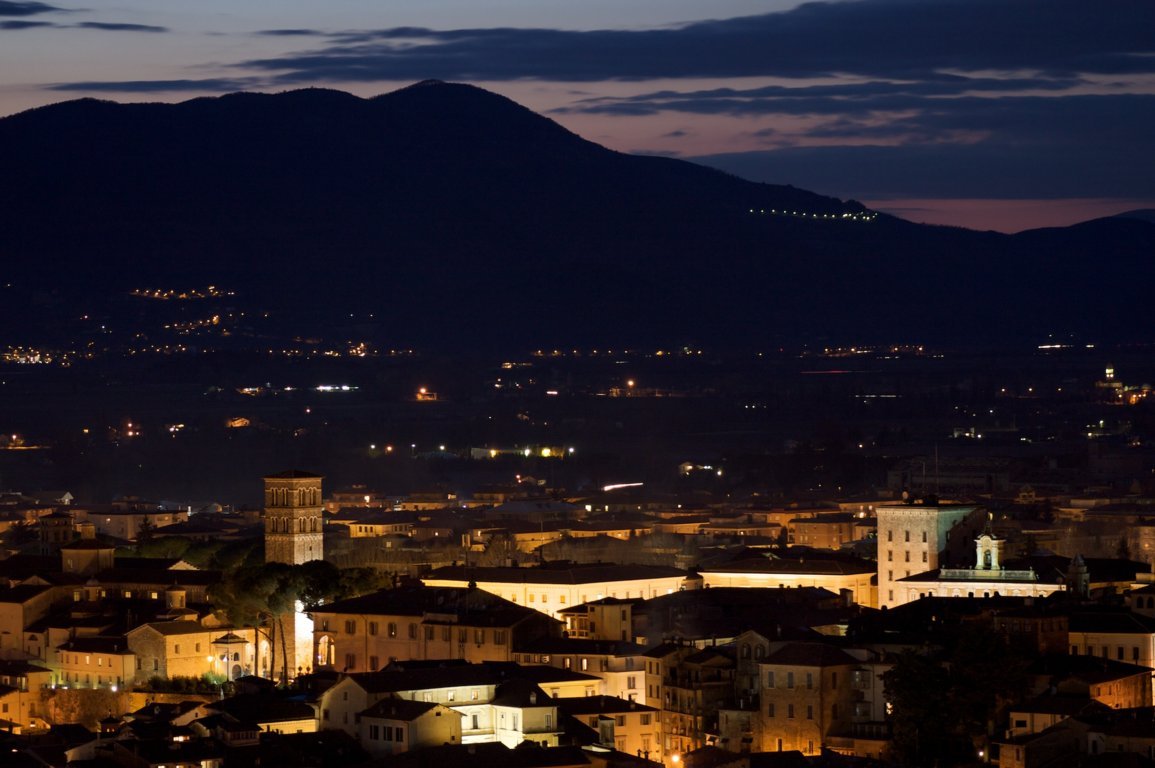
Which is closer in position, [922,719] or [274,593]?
[922,719]

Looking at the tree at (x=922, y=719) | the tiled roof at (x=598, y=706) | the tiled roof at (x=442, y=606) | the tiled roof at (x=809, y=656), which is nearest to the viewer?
the tree at (x=922, y=719)

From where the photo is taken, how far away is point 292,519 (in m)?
63.8

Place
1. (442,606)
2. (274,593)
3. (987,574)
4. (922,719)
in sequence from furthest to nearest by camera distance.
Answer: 1. (987,574)
2. (274,593)
3. (442,606)
4. (922,719)

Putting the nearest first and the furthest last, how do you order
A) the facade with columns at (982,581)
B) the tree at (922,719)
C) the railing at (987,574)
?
Result: the tree at (922,719) < the facade with columns at (982,581) < the railing at (987,574)

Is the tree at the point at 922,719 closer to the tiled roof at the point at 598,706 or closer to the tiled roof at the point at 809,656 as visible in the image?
the tiled roof at the point at 809,656

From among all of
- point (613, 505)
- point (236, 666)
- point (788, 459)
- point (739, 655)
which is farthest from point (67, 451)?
point (739, 655)

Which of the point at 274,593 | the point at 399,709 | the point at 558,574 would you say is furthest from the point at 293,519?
the point at 399,709

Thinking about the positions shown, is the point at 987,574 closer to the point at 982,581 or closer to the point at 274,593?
the point at 982,581

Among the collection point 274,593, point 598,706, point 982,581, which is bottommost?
point 598,706

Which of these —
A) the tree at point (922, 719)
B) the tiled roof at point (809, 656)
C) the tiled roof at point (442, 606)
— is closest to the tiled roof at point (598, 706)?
A: the tiled roof at point (809, 656)

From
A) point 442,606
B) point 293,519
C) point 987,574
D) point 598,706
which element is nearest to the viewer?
point 598,706

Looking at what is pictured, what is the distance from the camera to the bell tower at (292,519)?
2501 inches

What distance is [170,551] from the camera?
76000 mm

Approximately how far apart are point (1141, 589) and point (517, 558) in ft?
79.7
